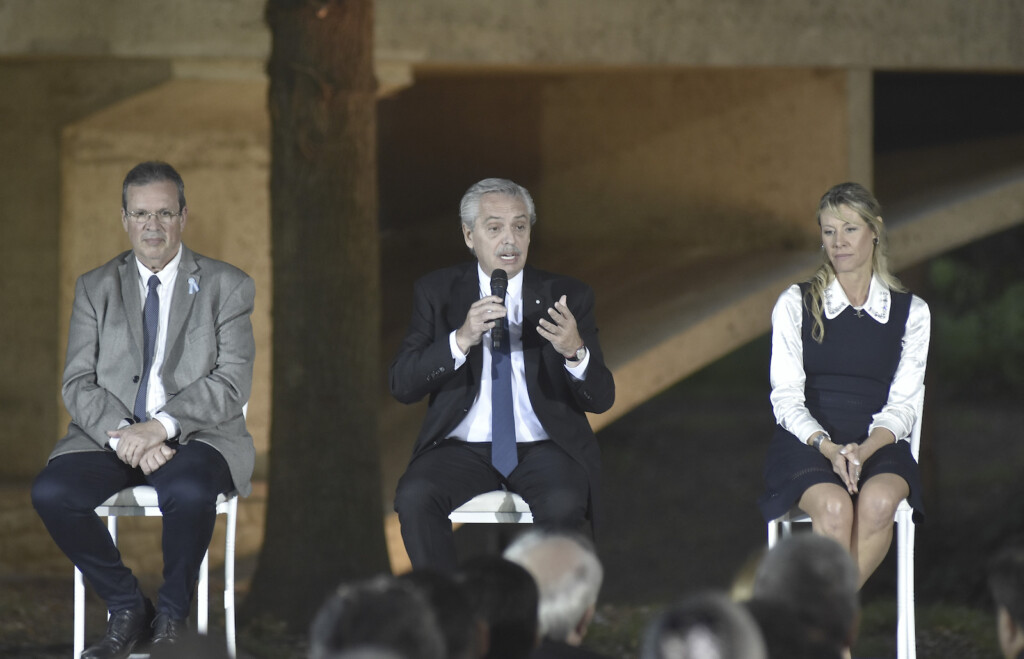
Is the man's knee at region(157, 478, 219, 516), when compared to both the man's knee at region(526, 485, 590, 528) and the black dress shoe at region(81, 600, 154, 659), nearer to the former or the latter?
the black dress shoe at region(81, 600, 154, 659)

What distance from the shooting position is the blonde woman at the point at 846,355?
4.02 metres

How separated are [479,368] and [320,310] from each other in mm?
1308

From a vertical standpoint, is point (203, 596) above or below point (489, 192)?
below

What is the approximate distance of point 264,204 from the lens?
700 cm

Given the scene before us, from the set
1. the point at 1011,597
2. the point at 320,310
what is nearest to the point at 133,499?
the point at 320,310

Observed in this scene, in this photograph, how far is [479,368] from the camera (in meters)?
4.07

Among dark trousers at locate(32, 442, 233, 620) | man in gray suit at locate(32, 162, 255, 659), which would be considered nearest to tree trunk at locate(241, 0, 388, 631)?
man in gray suit at locate(32, 162, 255, 659)

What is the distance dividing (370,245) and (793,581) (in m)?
3.12

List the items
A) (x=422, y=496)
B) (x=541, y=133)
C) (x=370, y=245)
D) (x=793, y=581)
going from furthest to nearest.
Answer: (x=541, y=133) < (x=370, y=245) < (x=422, y=496) < (x=793, y=581)

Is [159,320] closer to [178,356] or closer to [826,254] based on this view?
[178,356]

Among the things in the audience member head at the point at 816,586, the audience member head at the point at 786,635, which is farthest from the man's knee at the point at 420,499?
the audience member head at the point at 786,635

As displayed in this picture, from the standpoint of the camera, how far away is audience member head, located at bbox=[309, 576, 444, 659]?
6.81ft

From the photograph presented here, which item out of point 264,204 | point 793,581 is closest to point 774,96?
point 264,204

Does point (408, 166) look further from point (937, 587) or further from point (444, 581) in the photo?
point (444, 581)
